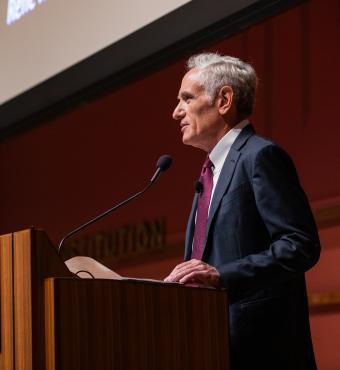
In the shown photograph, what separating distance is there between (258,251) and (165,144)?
2832 mm

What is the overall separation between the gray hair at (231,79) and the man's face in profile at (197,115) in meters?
0.02

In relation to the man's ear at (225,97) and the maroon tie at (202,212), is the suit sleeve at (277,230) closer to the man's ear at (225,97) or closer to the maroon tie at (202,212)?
the maroon tie at (202,212)

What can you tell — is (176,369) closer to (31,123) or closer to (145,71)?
(145,71)

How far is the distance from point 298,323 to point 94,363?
22.4 inches

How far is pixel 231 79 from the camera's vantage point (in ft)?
7.66

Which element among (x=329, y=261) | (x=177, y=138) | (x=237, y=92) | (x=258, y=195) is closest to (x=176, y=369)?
(x=258, y=195)

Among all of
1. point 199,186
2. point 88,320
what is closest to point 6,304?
point 88,320

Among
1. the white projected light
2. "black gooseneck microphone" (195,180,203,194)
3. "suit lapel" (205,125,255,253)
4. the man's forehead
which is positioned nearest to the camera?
"suit lapel" (205,125,255,253)

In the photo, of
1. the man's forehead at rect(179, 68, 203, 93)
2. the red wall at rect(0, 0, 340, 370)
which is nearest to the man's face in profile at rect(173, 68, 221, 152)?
the man's forehead at rect(179, 68, 203, 93)

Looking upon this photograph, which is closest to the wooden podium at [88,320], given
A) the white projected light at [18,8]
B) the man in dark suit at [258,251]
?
the man in dark suit at [258,251]

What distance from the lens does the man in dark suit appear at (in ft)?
6.31

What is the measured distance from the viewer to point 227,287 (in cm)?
190

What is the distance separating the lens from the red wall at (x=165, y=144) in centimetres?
381

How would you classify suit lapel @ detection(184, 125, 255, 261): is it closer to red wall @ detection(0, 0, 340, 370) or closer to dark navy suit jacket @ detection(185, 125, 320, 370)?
dark navy suit jacket @ detection(185, 125, 320, 370)
